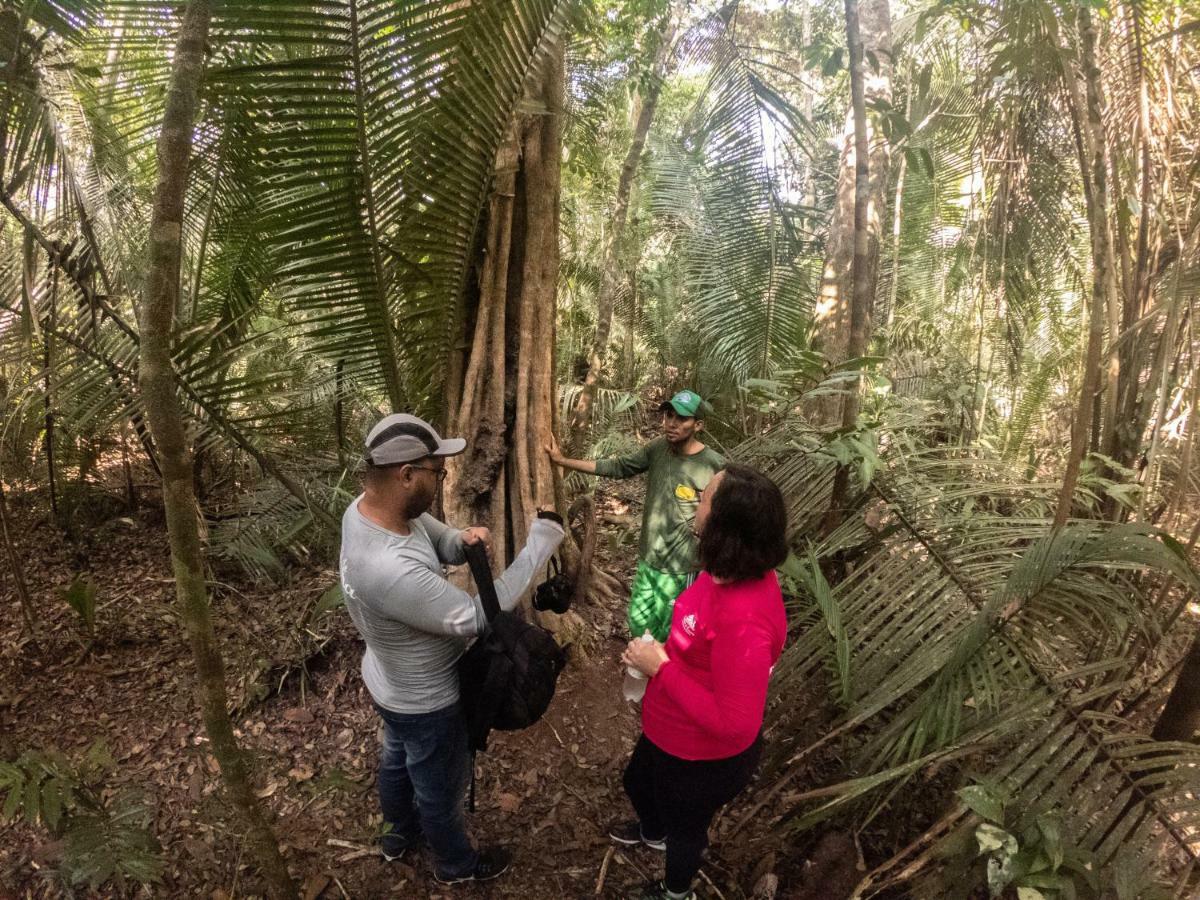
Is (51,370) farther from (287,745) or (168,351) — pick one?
(287,745)

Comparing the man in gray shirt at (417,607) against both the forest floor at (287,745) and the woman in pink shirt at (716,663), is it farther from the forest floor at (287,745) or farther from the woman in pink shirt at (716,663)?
the woman in pink shirt at (716,663)

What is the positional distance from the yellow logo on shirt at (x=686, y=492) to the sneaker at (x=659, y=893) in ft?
4.69

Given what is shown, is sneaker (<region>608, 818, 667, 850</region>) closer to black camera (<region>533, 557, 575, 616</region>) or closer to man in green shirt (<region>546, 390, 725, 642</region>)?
man in green shirt (<region>546, 390, 725, 642</region>)

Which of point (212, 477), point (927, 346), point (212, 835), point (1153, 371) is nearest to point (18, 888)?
point (212, 835)

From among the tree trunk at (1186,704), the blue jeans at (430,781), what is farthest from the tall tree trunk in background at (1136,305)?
the blue jeans at (430,781)

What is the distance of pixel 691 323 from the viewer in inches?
282

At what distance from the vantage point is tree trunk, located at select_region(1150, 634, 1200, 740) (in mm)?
1799

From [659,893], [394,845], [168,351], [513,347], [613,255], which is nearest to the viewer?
[168,351]

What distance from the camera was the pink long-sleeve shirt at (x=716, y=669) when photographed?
1.53 m

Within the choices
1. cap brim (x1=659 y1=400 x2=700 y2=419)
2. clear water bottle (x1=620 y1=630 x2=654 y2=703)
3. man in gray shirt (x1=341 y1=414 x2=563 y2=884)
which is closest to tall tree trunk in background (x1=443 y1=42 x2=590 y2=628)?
cap brim (x1=659 y1=400 x2=700 y2=419)

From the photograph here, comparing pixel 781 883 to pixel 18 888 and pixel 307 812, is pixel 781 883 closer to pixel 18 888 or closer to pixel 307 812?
pixel 307 812

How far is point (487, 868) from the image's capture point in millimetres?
2111

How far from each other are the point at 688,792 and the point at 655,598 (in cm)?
116

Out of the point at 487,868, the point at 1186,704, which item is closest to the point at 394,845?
the point at 487,868
